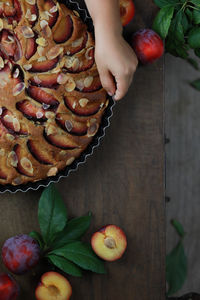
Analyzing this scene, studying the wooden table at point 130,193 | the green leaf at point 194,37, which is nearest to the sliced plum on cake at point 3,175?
the wooden table at point 130,193

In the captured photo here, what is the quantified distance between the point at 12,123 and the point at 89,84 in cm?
20

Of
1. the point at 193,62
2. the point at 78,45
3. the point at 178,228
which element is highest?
the point at 78,45

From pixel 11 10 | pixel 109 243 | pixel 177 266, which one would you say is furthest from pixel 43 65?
pixel 177 266

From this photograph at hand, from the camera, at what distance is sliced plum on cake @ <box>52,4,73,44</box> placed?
995 mm

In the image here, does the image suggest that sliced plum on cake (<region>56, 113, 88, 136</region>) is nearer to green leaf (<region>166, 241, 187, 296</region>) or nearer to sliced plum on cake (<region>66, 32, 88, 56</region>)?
sliced plum on cake (<region>66, 32, 88, 56</region>)

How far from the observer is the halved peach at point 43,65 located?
3.20ft

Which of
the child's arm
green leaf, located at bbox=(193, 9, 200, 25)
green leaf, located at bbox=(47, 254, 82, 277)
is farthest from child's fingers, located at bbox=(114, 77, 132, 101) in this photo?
green leaf, located at bbox=(47, 254, 82, 277)

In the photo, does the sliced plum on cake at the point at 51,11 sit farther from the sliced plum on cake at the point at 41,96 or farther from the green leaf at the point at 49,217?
the green leaf at the point at 49,217

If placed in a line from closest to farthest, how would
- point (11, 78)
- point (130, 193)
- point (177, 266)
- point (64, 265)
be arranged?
1. point (11, 78)
2. point (64, 265)
3. point (130, 193)
4. point (177, 266)

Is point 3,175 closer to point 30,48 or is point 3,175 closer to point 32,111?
point 32,111

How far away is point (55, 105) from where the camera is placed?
0.98 metres

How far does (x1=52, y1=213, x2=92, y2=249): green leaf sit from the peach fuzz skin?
34mm

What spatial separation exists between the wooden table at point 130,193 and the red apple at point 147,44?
0.20ft

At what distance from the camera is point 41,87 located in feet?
3.20
